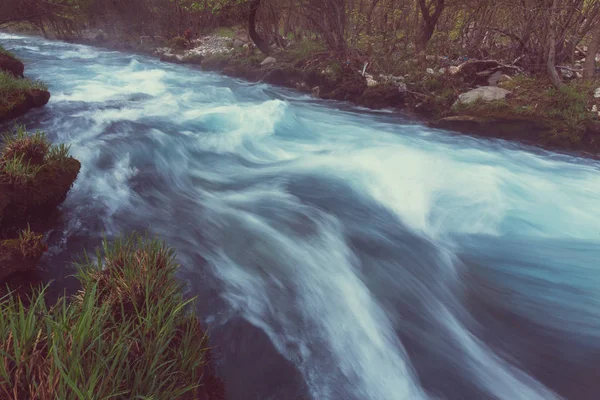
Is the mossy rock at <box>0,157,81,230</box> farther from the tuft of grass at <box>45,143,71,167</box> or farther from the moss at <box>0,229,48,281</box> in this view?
the moss at <box>0,229,48,281</box>

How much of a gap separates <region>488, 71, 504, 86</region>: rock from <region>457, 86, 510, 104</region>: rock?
2.17 ft

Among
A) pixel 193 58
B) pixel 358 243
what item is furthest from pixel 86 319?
pixel 193 58

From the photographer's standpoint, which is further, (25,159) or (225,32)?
(225,32)

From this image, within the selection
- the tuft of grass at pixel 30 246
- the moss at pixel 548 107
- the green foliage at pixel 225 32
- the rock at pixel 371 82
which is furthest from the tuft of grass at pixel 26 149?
the green foliage at pixel 225 32

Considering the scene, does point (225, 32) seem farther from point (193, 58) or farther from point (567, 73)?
point (567, 73)

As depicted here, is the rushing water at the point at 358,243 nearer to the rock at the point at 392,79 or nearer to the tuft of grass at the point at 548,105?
the tuft of grass at the point at 548,105

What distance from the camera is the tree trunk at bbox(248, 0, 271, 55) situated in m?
16.0

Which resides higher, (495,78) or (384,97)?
(495,78)

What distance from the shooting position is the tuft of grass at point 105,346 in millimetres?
1493

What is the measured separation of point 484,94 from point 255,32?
11.5 meters

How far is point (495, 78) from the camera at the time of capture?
33.2ft

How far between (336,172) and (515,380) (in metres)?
4.79

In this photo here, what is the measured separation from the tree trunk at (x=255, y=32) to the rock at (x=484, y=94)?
1062 cm

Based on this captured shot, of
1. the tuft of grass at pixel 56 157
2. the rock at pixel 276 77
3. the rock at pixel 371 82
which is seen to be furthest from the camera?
the rock at pixel 276 77
